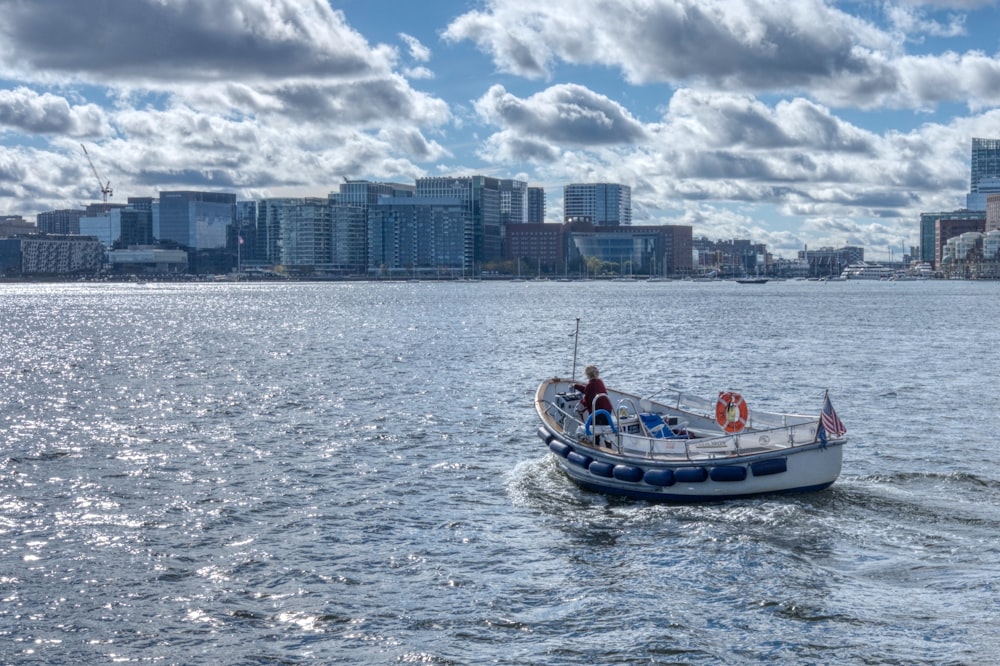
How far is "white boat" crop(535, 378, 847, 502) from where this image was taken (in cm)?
2933

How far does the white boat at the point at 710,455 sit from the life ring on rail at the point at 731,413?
0.7 inches

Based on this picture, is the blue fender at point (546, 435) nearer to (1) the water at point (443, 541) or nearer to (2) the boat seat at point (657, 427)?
(1) the water at point (443, 541)

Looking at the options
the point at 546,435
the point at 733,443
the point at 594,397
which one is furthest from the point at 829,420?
the point at 546,435

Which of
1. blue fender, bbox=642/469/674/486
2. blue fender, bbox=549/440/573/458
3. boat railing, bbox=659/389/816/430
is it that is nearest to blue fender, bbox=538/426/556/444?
blue fender, bbox=549/440/573/458

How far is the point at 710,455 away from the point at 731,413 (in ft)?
5.79

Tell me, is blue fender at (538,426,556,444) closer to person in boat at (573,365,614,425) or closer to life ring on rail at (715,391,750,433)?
person in boat at (573,365,614,425)

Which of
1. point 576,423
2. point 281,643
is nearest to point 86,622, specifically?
point 281,643

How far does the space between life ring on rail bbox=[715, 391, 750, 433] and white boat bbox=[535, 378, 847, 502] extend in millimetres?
17

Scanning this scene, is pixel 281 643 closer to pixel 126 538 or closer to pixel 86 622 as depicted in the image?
pixel 86 622

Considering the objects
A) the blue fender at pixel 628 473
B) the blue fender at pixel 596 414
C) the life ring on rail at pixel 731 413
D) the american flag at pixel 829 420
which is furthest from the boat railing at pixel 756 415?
the blue fender at pixel 628 473

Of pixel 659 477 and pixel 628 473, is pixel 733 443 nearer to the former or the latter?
pixel 659 477

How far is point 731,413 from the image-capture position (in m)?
31.3

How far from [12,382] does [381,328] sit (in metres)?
54.7

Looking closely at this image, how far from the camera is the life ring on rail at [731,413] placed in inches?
1228
